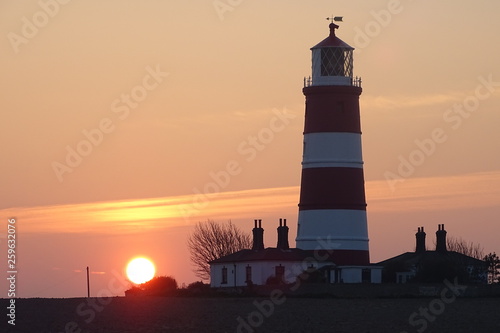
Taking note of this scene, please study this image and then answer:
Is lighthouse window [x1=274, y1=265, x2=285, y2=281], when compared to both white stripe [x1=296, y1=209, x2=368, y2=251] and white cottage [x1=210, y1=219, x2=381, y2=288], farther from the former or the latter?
white stripe [x1=296, y1=209, x2=368, y2=251]

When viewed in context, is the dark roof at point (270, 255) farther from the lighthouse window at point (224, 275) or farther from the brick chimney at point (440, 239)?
the brick chimney at point (440, 239)

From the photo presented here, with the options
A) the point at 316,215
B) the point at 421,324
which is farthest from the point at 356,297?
the point at 421,324

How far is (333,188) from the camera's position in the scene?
71.6m

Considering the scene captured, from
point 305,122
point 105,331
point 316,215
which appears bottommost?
point 105,331

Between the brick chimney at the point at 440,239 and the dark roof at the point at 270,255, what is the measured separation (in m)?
10.6

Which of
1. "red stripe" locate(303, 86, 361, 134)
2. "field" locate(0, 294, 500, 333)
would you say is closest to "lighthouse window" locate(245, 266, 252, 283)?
"red stripe" locate(303, 86, 361, 134)

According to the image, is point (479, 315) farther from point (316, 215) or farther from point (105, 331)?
point (316, 215)

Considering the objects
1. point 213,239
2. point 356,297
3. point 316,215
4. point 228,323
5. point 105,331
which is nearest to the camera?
point 105,331

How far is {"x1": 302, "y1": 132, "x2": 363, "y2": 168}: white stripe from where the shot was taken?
7181cm

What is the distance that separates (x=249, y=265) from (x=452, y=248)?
23667mm

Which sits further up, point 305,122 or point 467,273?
point 305,122

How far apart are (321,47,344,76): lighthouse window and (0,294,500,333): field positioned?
14147mm

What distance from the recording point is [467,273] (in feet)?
253

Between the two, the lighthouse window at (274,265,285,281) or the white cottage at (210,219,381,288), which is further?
the lighthouse window at (274,265,285,281)
